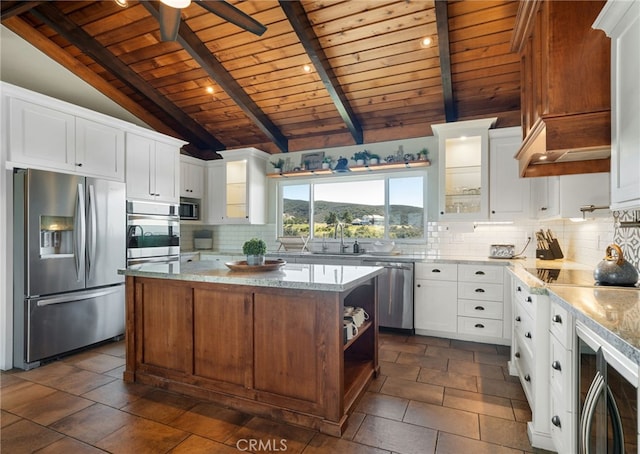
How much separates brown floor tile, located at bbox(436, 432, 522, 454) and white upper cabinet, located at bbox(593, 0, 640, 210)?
1441 mm

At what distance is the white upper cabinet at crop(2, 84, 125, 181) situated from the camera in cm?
291

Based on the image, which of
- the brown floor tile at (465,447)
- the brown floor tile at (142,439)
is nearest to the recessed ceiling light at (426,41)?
the brown floor tile at (465,447)

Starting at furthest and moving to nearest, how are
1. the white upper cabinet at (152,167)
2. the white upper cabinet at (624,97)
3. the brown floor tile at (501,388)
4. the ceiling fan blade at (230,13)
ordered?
the white upper cabinet at (152,167) → the brown floor tile at (501,388) → the ceiling fan blade at (230,13) → the white upper cabinet at (624,97)

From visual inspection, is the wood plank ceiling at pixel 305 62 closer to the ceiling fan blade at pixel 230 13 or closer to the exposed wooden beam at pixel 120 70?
the exposed wooden beam at pixel 120 70

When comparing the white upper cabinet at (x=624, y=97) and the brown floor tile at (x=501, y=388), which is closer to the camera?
the white upper cabinet at (x=624, y=97)

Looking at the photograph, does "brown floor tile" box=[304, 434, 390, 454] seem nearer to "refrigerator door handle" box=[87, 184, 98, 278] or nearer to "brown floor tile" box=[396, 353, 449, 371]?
"brown floor tile" box=[396, 353, 449, 371]

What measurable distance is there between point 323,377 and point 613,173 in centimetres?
188

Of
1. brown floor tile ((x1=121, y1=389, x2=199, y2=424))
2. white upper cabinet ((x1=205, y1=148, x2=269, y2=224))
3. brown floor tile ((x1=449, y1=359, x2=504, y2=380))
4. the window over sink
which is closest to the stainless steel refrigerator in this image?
brown floor tile ((x1=121, y1=389, x2=199, y2=424))

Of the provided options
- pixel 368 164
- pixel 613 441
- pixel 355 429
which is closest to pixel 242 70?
pixel 368 164

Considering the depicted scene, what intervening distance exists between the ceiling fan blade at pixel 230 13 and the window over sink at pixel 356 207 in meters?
2.84

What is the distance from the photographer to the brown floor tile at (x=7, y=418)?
2.10 metres

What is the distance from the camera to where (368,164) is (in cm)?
458

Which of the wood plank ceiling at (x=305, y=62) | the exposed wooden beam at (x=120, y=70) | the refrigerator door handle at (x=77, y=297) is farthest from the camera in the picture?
the exposed wooden beam at (x=120, y=70)

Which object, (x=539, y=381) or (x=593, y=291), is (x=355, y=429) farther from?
(x=593, y=291)
